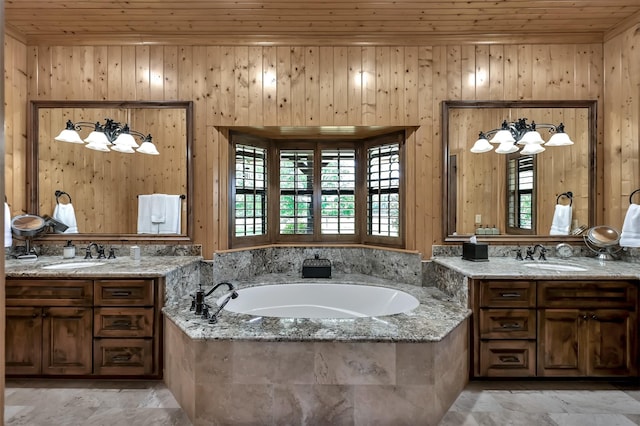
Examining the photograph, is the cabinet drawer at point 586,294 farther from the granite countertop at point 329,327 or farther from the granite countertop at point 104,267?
the granite countertop at point 104,267

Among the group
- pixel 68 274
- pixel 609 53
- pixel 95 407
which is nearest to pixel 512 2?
pixel 609 53

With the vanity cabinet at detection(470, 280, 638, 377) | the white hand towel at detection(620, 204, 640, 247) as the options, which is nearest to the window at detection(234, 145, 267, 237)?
the vanity cabinet at detection(470, 280, 638, 377)

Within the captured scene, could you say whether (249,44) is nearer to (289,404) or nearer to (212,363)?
(212,363)

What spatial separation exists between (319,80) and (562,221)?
2.56 m

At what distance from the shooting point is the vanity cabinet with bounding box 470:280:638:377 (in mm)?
2383

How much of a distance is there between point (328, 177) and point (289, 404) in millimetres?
2260

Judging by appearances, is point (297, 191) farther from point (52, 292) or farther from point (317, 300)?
point (52, 292)

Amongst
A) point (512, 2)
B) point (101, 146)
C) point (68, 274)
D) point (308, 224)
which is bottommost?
point (68, 274)

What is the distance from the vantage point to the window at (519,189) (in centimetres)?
307

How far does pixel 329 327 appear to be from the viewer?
6.59 feet

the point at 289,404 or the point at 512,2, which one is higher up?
the point at 512,2

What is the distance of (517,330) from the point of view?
2.42 metres

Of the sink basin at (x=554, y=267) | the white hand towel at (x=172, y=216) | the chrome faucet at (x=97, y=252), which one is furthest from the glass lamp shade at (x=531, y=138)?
the chrome faucet at (x=97, y=252)

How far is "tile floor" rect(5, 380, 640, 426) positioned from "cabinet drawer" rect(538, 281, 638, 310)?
22.4 inches
